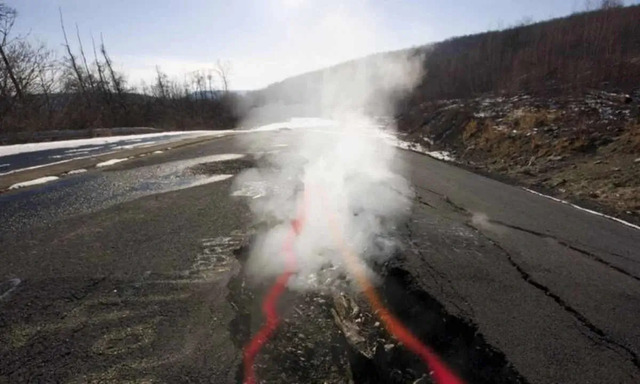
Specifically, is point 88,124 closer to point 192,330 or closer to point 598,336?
point 192,330

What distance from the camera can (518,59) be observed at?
38.3m

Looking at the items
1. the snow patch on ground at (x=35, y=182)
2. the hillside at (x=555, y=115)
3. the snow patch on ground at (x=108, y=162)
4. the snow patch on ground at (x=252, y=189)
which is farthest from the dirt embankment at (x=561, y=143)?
the snow patch on ground at (x=35, y=182)

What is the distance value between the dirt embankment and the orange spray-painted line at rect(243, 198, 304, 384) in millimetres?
5743

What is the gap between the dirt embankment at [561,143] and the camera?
7664 mm

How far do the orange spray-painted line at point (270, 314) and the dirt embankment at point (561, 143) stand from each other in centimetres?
574

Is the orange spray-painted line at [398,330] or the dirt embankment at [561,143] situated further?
the dirt embankment at [561,143]

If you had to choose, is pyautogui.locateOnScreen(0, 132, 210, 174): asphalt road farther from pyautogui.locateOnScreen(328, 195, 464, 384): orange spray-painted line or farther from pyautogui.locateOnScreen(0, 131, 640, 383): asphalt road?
pyautogui.locateOnScreen(328, 195, 464, 384): orange spray-painted line

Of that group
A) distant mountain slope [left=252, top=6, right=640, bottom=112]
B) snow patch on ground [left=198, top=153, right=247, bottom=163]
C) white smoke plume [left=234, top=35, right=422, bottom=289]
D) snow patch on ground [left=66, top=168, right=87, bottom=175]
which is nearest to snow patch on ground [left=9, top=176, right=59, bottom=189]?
snow patch on ground [left=66, top=168, right=87, bottom=175]

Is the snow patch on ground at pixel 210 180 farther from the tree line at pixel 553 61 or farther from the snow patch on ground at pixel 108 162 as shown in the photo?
the tree line at pixel 553 61

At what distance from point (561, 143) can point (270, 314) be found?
11.4m

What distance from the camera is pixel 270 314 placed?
2730 millimetres

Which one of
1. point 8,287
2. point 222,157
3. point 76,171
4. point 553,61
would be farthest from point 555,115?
point 553,61

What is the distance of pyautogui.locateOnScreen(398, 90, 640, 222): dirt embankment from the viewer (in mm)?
7664

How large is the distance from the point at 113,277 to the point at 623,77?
83.6 ft
